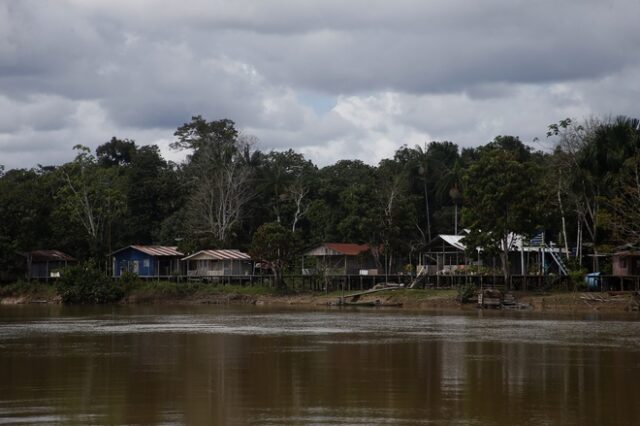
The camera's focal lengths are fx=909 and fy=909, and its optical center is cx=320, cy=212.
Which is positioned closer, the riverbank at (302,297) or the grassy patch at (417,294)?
the riverbank at (302,297)

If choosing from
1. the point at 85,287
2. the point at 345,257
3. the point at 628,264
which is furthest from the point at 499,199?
the point at 85,287

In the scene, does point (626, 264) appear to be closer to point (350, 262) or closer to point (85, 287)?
point (350, 262)

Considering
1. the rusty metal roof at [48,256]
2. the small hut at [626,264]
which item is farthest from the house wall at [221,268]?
the small hut at [626,264]

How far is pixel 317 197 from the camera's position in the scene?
98875 millimetres

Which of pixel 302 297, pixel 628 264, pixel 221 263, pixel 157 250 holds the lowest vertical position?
pixel 302 297

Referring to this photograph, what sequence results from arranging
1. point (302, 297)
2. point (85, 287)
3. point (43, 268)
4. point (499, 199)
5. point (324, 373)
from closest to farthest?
1. point (324, 373)
2. point (499, 199)
3. point (302, 297)
4. point (85, 287)
5. point (43, 268)

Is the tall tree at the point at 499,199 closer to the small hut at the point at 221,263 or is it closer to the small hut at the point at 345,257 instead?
the small hut at the point at 345,257

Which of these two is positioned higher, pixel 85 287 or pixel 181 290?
pixel 85 287

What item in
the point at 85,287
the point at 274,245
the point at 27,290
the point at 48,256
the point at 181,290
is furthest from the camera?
the point at 48,256

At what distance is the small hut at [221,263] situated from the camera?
86750 mm

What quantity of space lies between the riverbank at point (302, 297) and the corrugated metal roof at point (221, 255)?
12.4 ft

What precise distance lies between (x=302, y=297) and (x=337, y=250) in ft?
29.5

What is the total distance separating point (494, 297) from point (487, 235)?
5.38 metres

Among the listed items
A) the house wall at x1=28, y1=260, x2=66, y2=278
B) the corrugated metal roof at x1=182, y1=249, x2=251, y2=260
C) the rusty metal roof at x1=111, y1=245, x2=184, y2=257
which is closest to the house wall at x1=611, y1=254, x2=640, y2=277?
the corrugated metal roof at x1=182, y1=249, x2=251, y2=260
